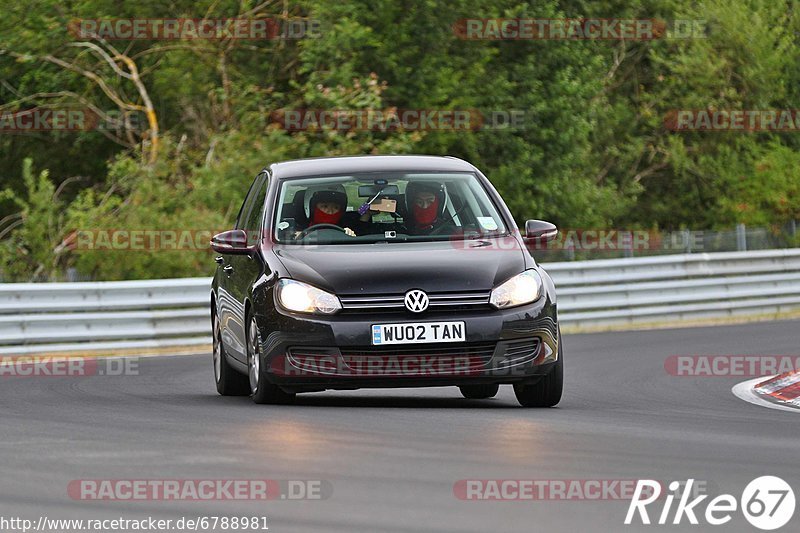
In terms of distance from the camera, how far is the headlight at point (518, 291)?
11.3 m

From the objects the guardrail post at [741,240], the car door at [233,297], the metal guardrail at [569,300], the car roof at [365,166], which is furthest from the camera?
the guardrail post at [741,240]

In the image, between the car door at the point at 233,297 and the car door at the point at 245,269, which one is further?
the car door at the point at 233,297

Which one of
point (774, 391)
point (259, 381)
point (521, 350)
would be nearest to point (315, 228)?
point (259, 381)

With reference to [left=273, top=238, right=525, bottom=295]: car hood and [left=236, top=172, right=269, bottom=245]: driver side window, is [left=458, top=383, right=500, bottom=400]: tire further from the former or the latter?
[left=236, top=172, right=269, bottom=245]: driver side window

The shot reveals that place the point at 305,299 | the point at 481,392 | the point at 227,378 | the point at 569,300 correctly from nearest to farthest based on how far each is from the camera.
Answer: the point at 305,299 → the point at 481,392 → the point at 227,378 → the point at 569,300

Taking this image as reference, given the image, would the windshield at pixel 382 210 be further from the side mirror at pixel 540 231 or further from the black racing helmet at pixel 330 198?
the side mirror at pixel 540 231

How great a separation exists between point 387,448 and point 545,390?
289 centimetres

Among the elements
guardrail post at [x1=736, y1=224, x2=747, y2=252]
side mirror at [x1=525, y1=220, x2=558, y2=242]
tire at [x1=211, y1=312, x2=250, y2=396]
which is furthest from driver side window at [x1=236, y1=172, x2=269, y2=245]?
guardrail post at [x1=736, y1=224, x2=747, y2=252]

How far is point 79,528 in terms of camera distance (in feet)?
22.6

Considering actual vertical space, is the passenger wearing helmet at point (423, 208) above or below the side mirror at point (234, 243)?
above

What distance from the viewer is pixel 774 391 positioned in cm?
1370

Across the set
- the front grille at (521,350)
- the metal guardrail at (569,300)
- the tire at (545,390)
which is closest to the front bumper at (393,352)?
the front grille at (521,350)

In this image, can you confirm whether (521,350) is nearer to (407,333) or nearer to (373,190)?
(407,333)

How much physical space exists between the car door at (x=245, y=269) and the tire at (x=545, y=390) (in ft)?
6.19
